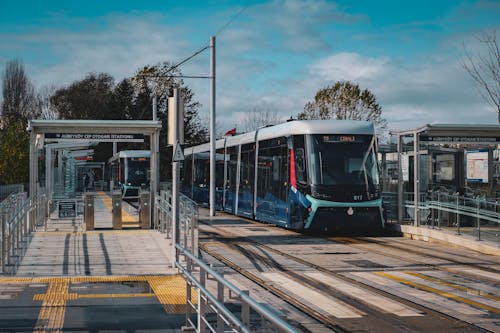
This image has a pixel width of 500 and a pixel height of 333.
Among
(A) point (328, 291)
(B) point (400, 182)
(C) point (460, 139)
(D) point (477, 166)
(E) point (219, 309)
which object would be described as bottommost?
(A) point (328, 291)

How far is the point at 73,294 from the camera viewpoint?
428 inches

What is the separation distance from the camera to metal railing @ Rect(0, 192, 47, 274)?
13.1 metres

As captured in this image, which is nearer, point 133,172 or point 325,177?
point 325,177

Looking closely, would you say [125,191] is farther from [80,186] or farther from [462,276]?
[462,276]

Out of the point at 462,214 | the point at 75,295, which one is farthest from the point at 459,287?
the point at 462,214

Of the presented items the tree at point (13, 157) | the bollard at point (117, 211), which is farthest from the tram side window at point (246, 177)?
the tree at point (13, 157)

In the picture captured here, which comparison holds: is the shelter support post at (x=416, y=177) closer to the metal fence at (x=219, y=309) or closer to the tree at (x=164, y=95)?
Answer: the metal fence at (x=219, y=309)

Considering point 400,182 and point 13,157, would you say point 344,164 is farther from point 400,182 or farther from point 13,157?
point 13,157

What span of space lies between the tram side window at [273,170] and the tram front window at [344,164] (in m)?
1.42

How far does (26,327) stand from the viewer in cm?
848

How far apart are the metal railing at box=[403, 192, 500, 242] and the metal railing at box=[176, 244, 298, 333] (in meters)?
10.9

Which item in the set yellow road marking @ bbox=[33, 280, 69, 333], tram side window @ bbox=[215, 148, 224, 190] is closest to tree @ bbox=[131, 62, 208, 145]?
tram side window @ bbox=[215, 148, 224, 190]

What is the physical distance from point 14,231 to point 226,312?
986cm

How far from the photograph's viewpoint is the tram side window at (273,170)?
2227cm
